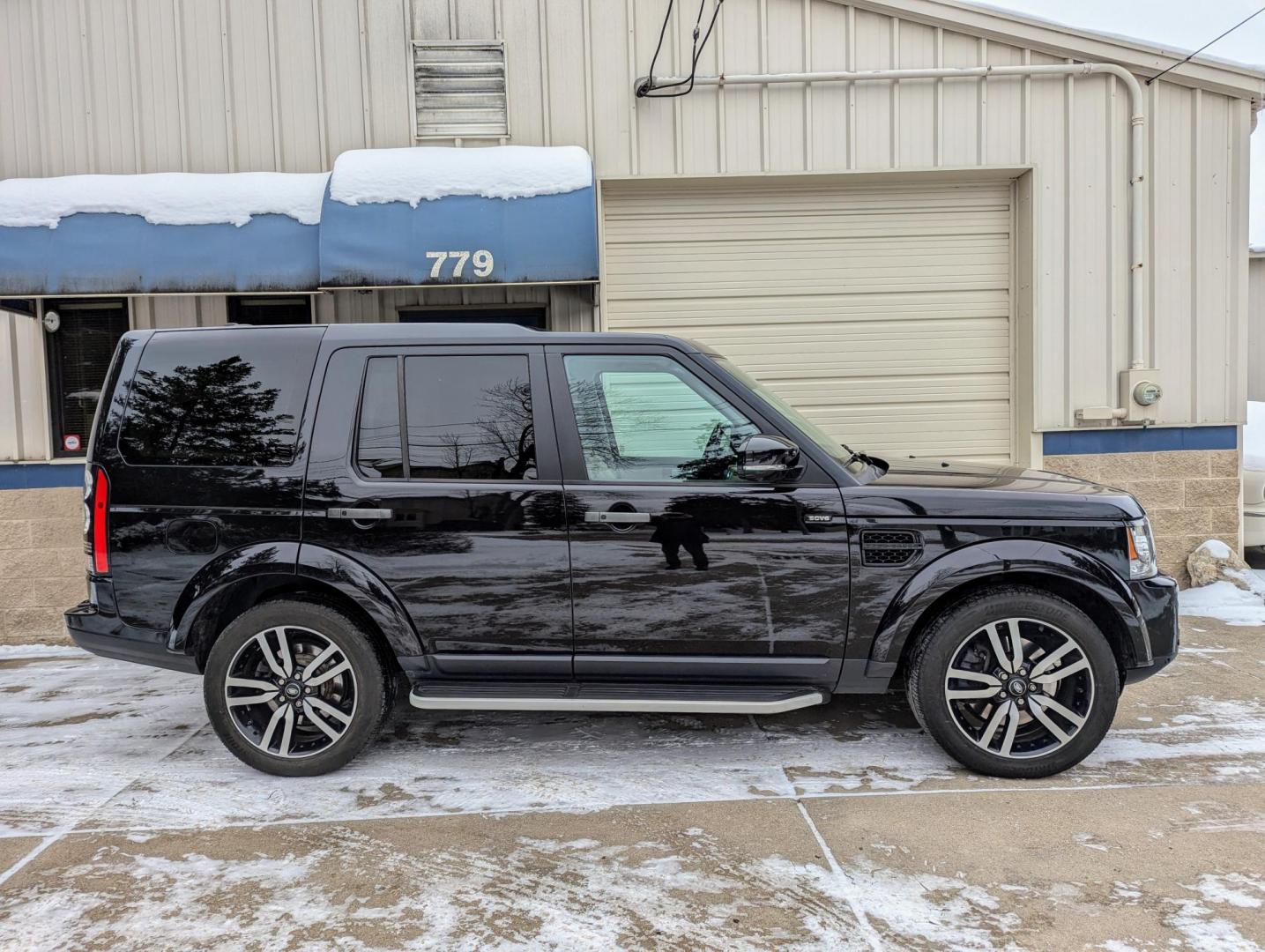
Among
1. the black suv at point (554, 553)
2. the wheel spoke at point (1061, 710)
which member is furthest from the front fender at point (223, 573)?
the wheel spoke at point (1061, 710)

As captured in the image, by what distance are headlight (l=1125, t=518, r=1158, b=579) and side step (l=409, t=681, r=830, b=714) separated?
56.5 inches

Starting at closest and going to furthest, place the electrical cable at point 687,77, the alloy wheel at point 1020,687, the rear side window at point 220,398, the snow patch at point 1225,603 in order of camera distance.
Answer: the alloy wheel at point 1020,687
the rear side window at point 220,398
the snow patch at point 1225,603
the electrical cable at point 687,77

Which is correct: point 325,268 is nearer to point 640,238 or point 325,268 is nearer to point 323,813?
point 640,238

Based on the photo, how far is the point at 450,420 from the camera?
4.02 m

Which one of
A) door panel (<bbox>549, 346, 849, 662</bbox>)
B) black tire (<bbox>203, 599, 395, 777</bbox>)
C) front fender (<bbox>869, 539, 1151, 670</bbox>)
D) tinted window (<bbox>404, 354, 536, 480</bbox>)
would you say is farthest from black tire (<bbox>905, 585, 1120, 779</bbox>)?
black tire (<bbox>203, 599, 395, 777</bbox>)

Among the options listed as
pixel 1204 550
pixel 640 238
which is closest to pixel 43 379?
pixel 640 238

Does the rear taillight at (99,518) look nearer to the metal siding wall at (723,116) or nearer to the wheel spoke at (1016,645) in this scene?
the metal siding wall at (723,116)

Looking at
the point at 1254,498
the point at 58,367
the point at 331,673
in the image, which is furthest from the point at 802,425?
the point at 58,367

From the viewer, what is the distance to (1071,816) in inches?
141

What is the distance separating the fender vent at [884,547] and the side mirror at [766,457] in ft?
1.50

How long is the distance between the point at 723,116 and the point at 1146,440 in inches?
178

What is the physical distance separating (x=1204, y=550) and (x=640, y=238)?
549cm

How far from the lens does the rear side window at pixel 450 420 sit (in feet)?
13.1

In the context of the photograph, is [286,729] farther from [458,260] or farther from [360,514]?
[458,260]
